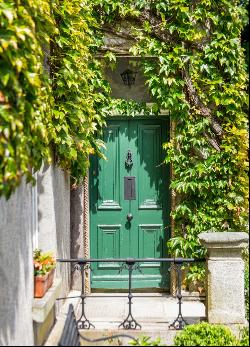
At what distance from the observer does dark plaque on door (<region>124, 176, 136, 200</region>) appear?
7.60m

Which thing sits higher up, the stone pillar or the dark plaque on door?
the dark plaque on door

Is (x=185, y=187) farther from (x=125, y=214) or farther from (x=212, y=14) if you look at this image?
(x=212, y=14)

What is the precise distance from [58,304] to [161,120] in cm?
318

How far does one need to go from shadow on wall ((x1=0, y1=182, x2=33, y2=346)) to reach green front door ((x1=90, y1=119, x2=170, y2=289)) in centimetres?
327

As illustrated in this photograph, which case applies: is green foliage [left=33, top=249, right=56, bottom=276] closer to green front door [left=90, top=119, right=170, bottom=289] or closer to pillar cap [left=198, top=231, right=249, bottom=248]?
pillar cap [left=198, top=231, right=249, bottom=248]

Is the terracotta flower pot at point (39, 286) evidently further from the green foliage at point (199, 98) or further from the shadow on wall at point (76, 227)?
the green foliage at point (199, 98)

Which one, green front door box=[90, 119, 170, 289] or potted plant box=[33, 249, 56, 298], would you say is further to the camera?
green front door box=[90, 119, 170, 289]

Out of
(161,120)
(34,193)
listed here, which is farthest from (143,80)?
(34,193)

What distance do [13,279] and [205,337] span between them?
1.97m

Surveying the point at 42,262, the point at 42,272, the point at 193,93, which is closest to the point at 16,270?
the point at 42,272

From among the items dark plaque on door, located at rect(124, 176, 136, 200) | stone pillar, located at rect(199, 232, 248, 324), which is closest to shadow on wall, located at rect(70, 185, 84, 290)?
dark plaque on door, located at rect(124, 176, 136, 200)

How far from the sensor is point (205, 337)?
16.4 ft

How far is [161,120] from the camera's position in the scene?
7672 millimetres

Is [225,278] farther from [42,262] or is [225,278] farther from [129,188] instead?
[129,188]
